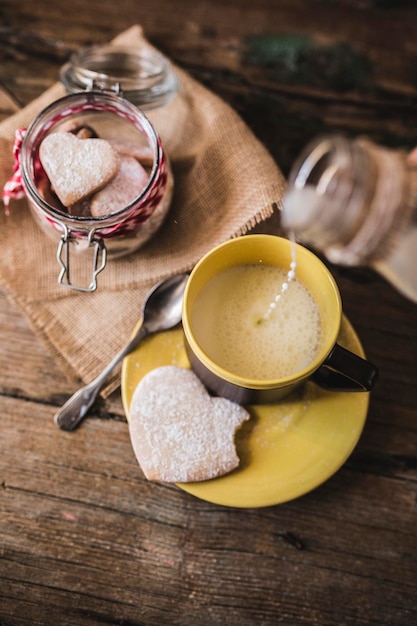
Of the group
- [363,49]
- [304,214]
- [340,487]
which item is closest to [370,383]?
[340,487]

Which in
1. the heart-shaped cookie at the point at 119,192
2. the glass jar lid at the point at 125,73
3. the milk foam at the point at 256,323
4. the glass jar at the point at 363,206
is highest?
the glass jar at the point at 363,206

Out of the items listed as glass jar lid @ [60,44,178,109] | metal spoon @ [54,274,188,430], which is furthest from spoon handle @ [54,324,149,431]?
glass jar lid @ [60,44,178,109]

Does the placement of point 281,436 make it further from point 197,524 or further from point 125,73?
point 125,73

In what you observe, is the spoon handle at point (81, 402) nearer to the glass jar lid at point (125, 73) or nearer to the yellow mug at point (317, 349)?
the yellow mug at point (317, 349)

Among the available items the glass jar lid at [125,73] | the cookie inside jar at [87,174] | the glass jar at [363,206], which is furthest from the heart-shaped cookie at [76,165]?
the glass jar at [363,206]

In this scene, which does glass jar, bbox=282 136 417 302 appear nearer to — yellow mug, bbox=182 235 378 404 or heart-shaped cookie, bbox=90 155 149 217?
yellow mug, bbox=182 235 378 404

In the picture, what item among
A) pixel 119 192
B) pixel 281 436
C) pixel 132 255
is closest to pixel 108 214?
pixel 119 192

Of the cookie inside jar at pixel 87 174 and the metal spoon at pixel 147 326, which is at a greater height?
the cookie inside jar at pixel 87 174
